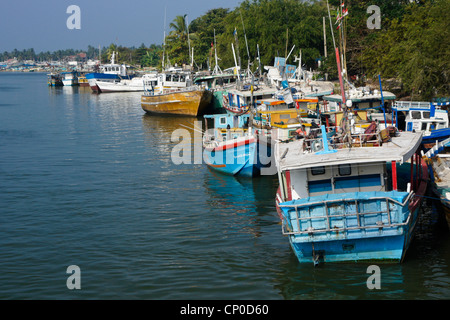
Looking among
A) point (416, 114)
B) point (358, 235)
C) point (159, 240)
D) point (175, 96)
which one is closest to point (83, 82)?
point (175, 96)

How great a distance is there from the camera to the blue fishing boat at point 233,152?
1067 inches

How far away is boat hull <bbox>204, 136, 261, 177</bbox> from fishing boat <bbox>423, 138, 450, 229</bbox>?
27.8ft

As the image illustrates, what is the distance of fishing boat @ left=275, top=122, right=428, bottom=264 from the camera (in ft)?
48.3

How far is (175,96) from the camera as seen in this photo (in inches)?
2283

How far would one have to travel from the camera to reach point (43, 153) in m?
36.7

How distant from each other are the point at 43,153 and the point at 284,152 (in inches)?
950

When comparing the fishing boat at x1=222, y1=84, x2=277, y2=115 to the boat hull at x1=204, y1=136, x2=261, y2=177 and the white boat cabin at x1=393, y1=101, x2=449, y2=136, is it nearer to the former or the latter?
the boat hull at x1=204, y1=136, x2=261, y2=177

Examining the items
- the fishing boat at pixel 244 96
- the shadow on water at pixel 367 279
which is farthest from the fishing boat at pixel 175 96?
the shadow on water at pixel 367 279

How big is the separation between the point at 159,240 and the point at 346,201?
7561 millimetres
